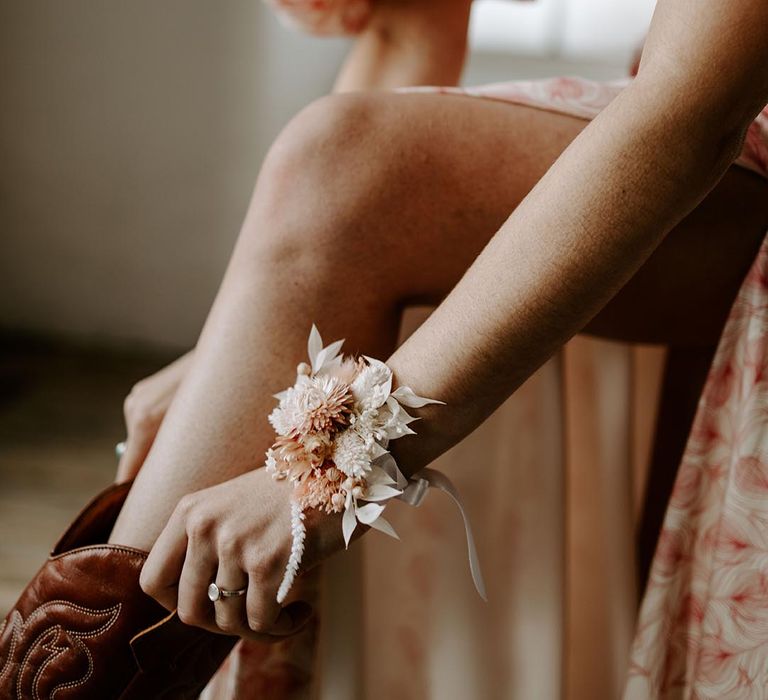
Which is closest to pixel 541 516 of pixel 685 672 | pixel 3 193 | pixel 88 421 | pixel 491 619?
pixel 491 619

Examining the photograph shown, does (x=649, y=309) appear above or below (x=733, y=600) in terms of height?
above

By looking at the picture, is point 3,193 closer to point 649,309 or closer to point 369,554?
point 369,554

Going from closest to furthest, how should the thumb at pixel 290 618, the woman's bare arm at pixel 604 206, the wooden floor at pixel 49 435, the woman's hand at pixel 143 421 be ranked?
the woman's bare arm at pixel 604 206 → the thumb at pixel 290 618 → the woman's hand at pixel 143 421 → the wooden floor at pixel 49 435

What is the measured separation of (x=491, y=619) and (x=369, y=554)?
0.13 metres

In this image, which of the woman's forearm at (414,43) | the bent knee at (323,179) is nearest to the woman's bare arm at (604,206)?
the bent knee at (323,179)

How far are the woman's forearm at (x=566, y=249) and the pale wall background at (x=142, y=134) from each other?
61.9 inches

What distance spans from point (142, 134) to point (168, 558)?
1670mm

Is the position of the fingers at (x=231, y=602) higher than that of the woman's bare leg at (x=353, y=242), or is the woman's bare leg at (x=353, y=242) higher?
the woman's bare leg at (x=353, y=242)

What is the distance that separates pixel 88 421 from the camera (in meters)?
1.70

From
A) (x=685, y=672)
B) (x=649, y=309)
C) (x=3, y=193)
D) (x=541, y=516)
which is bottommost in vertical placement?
(x=685, y=672)

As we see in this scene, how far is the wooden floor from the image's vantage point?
1.23 metres

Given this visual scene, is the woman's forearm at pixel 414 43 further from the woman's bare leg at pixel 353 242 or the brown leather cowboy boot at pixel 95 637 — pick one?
the brown leather cowboy boot at pixel 95 637

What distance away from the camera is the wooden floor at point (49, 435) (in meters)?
1.23

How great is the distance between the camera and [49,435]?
5.28 ft
